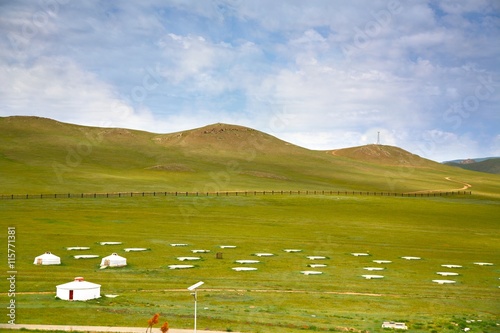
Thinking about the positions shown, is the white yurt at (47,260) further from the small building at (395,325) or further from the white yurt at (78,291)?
the small building at (395,325)

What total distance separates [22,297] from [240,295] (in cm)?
1283

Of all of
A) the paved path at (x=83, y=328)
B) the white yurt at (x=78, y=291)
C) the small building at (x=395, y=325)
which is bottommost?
the small building at (x=395, y=325)

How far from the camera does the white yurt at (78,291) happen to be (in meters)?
35.9

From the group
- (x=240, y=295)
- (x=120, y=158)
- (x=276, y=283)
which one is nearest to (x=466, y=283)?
(x=276, y=283)

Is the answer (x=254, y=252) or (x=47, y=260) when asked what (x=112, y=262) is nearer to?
(x=47, y=260)

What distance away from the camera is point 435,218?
102 m

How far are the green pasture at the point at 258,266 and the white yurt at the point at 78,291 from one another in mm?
650

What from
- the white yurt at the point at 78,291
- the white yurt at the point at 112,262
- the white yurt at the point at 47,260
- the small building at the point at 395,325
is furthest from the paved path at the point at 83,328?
the white yurt at the point at 47,260

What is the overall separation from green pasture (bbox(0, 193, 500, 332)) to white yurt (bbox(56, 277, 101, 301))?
650 mm

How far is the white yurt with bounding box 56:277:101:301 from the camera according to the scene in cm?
3588

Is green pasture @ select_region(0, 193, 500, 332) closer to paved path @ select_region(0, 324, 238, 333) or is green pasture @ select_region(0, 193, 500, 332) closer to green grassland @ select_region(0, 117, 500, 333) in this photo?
green grassland @ select_region(0, 117, 500, 333)

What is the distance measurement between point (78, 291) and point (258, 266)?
62.4 feet

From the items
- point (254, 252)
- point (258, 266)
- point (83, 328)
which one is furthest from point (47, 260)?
point (83, 328)

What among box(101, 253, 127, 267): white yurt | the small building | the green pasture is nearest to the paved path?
the green pasture
